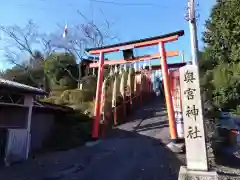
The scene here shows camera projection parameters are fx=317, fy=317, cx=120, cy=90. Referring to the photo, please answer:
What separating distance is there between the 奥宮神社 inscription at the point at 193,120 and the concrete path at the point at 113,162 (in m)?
2.63

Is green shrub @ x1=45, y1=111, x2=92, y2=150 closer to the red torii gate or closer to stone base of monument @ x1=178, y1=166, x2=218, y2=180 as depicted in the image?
the red torii gate

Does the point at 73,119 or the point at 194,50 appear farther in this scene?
the point at 73,119

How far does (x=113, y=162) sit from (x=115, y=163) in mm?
189

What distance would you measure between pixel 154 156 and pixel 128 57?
240 inches

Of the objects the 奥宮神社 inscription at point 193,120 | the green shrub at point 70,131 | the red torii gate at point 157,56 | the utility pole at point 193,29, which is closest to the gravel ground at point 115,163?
the red torii gate at point 157,56

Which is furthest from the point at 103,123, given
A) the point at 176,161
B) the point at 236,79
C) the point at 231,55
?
the point at 231,55

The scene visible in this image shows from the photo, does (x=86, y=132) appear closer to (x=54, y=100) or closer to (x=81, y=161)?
(x=81, y=161)

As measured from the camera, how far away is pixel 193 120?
25.7 ft

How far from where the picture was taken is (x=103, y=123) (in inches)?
736

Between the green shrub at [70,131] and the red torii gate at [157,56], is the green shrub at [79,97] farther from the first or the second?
the red torii gate at [157,56]

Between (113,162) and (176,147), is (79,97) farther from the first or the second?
(113,162)

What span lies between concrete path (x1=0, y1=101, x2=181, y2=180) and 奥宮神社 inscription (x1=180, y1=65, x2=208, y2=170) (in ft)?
8.64

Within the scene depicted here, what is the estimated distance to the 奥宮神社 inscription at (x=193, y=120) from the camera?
7441 millimetres

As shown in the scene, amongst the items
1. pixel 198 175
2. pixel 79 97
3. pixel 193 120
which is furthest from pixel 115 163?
pixel 79 97
